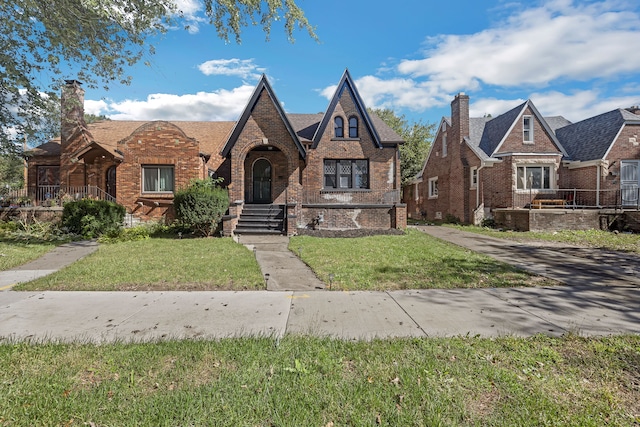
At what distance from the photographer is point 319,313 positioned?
4.49 m

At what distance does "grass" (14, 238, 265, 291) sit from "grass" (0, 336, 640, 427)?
254 centimetres

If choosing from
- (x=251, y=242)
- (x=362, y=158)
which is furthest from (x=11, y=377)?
(x=362, y=158)

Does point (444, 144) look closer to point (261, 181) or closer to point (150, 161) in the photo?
point (261, 181)

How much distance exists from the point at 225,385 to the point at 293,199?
1187 centimetres

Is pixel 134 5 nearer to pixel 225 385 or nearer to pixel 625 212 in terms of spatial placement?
pixel 225 385

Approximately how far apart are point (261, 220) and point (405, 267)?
324 inches

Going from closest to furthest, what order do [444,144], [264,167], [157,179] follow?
[157,179]
[264,167]
[444,144]

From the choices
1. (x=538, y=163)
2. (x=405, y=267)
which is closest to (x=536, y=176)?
(x=538, y=163)

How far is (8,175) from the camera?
2452cm

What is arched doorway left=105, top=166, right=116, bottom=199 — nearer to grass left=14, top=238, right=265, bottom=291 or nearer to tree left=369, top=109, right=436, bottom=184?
grass left=14, top=238, right=265, bottom=291

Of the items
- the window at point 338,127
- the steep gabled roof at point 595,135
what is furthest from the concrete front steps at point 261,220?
the steep gabled roof at point 595,135

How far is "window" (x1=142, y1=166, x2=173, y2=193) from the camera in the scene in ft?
51.4

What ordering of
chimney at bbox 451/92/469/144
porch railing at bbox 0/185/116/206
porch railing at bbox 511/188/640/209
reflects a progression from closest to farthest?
porch railing at bbox 0/185/116/206 < porch railing at bbox 511/188/640/209 < chimney at bbox 451/92/469/144

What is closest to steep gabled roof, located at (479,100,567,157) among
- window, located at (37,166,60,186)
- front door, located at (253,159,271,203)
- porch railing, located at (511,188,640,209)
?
porch railing, located at (511,188,640,209)
